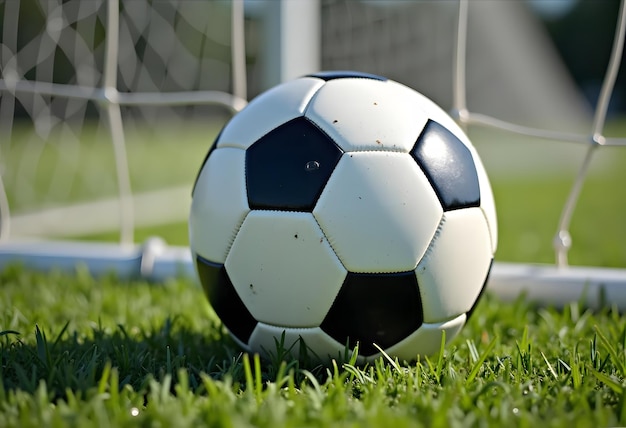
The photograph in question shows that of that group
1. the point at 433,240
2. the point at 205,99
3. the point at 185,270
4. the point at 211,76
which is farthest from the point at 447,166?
the point at 211,76

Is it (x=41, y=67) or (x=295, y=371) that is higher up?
(x=41, y=67)

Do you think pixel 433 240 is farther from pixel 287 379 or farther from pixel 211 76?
pixel 211 76

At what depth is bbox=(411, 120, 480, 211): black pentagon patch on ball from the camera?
171 centimetres

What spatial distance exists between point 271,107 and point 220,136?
0.20 meters

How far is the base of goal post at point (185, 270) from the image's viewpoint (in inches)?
102

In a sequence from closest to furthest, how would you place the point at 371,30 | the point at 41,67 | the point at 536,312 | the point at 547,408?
the point at 547,408 → the point at 536,312 → the point at 41,67 → the point at 371,30

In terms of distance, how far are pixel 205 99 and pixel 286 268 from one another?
1.50 metres

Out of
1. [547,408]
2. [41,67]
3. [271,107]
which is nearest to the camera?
[547,408]

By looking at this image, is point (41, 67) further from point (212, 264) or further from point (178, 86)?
point (212, 264)

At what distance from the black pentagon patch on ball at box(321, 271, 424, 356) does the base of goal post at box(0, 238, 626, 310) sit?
42.8 inches

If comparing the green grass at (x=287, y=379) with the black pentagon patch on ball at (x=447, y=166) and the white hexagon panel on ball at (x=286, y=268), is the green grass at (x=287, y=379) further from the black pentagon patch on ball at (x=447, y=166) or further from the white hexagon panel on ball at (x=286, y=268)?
the black pentagon patch on ball at (x=447, y=166)

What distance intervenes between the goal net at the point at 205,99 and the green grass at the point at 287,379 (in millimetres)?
724

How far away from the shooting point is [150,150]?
42.0 ft

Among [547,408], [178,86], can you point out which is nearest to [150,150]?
[178,86]
